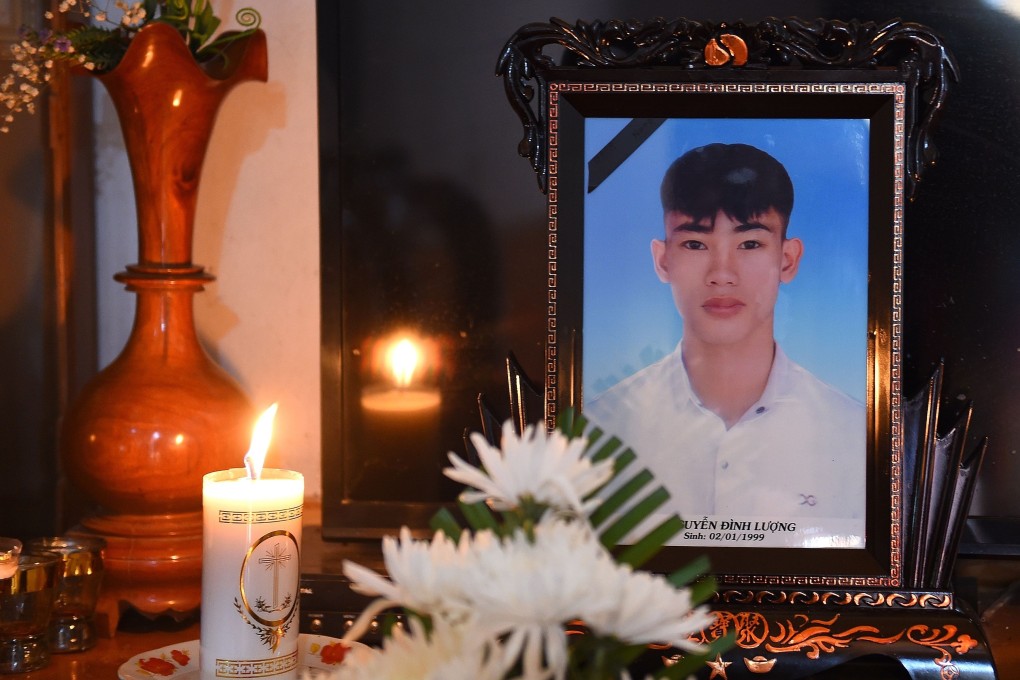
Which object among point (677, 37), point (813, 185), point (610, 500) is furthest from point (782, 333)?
point (610, 500)

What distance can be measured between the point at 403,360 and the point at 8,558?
409 mm

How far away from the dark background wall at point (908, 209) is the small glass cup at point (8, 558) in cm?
44

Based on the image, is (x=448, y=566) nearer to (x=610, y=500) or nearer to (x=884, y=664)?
(x=610, y=500)

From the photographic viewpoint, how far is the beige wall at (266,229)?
104 centimetres

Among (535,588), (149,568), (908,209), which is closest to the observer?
(535,588)

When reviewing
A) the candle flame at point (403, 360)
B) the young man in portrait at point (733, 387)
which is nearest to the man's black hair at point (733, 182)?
the young man in portrait at point (733, 387)

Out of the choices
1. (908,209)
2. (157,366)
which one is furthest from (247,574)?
(908,209)

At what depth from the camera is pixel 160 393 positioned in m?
0.87

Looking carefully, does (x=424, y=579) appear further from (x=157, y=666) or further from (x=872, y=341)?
(x=872, y=341)

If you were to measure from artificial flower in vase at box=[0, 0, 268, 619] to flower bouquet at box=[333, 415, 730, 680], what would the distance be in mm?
540

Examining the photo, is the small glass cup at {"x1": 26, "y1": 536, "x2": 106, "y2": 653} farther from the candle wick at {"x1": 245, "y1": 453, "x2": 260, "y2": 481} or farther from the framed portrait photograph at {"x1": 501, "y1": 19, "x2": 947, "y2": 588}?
the framed portrait photograph at {"x1": 501, "y1": 19, "x2": 947, "y2": 588}

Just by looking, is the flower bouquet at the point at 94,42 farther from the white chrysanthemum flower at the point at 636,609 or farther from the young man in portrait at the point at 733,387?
the white chrysanthemum flower at the point at 636,609

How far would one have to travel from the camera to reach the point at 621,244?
2.66 ft

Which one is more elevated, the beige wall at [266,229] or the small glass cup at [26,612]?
the beige wall at [266,229]
